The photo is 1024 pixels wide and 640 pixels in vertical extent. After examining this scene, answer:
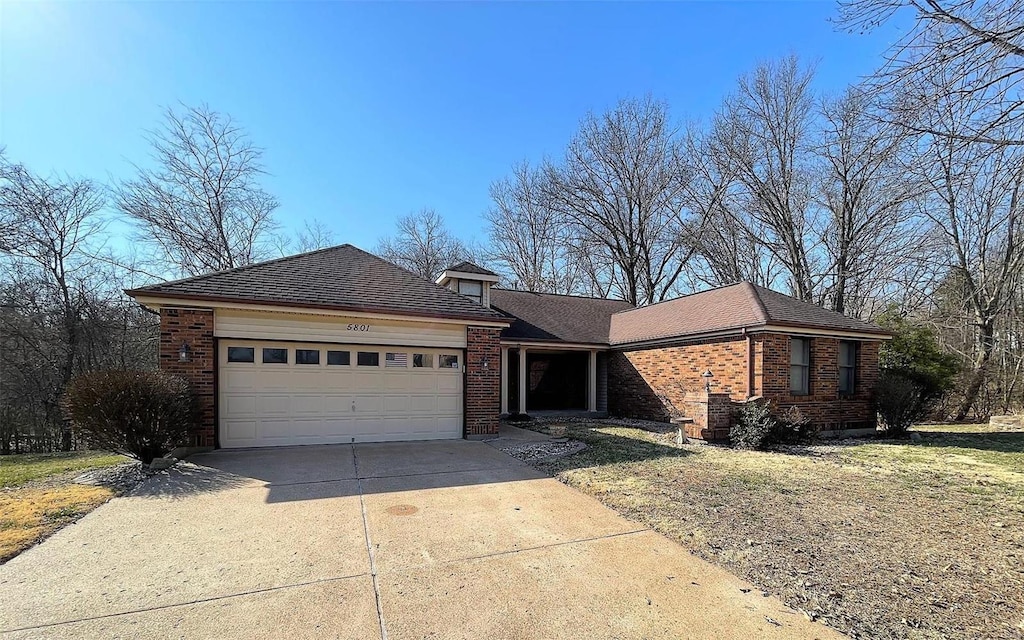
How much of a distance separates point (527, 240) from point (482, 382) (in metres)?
19.5

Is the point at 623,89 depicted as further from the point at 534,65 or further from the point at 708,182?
the point at 534,65

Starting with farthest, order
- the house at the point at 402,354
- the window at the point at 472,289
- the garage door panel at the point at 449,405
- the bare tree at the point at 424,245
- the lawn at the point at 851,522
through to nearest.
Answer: the bare tree at the point at 424,245, the window at the point at 472,289, the garage door panel at the point at 449,405, the house at the point at 402,354, the lawn at the point at 851,522

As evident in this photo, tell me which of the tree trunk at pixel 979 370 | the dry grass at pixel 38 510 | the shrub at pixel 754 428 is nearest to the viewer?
the dry grass at pixel 38 510

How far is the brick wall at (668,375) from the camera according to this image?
11383mm

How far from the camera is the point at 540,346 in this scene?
47.2ft

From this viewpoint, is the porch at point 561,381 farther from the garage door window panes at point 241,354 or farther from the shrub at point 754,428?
the garage door window panes at point 241,354

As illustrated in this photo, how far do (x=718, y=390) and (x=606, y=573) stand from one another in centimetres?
919

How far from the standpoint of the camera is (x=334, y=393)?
940cm

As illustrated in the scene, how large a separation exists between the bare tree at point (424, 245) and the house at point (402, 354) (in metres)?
16.4

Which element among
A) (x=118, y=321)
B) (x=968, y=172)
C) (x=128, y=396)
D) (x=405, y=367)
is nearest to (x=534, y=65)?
(x=405, y=367)

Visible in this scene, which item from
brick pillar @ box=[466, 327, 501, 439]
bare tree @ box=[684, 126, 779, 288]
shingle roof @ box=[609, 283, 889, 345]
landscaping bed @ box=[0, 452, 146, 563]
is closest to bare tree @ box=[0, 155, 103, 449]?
landscaping bed @ box=[0, 452, 146, 563]

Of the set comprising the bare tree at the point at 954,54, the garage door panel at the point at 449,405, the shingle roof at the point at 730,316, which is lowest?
the garage door panel at the point at 449,405

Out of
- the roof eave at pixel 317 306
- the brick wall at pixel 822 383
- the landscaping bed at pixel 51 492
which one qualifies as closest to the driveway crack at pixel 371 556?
the landscaping bed at pixel 51 492

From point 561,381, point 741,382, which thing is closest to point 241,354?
point 561,381
